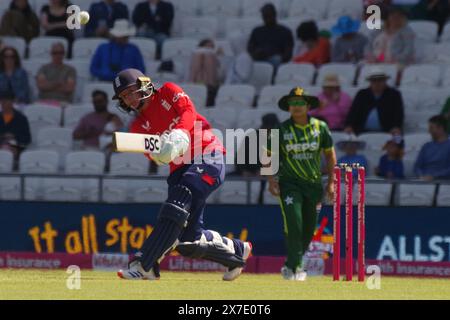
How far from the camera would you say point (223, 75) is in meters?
17.6

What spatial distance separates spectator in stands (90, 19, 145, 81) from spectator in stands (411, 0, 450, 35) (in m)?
3.61

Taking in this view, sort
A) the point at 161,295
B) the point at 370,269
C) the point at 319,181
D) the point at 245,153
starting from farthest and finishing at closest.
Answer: the point at 245,153, the point at 370,269, the point at 319,181, the point at 161,295

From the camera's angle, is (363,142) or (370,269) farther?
(363,142)

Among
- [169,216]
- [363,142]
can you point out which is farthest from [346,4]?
[169,216]

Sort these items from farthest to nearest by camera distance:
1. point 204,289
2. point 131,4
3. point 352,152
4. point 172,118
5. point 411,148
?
1. point 131,4
2. point 411,148
3. point 352,152
4. point 172,118
5. point 204,289

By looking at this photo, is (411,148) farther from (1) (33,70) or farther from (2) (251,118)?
(1) (33,70)

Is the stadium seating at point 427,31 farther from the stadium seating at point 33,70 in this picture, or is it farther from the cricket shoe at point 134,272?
the cricket shoe at point 134,272

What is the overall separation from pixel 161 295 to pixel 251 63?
8.19m

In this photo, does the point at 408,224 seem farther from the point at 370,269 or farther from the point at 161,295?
the point at 161,295

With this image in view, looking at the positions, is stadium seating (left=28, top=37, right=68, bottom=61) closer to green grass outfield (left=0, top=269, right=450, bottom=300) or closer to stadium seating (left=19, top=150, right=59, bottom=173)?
stadium seating (left=19, top=150, right=59, bottom=173)

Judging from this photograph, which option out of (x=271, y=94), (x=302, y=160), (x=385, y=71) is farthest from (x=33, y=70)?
(x=302, y=160)

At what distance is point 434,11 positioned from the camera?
17.9m

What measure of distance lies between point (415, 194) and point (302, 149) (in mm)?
2456

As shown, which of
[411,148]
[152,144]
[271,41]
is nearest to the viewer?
[152,144]
